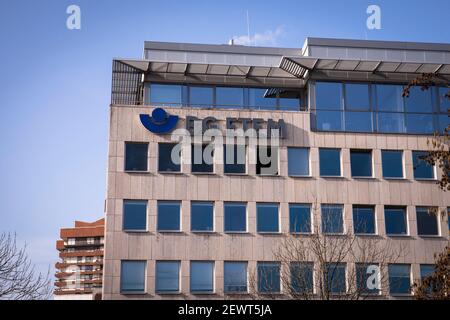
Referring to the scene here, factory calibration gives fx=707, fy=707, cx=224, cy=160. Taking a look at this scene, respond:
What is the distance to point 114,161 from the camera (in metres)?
38.8

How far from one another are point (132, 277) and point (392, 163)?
638 inches

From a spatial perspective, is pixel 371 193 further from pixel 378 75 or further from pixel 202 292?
pixel 202 292

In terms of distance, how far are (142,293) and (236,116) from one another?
36.5 ft

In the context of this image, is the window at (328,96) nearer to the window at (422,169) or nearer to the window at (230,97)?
the window at (230,97)

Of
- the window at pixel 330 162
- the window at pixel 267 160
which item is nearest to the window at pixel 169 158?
the window at pixel 267 160

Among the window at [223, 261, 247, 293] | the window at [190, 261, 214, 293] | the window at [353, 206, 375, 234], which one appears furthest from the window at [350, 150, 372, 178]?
the window at [190, 261, 214, 293]

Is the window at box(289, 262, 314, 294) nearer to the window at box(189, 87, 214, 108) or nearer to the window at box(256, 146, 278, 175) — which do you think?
the window at box(256, 146, 278, 175)

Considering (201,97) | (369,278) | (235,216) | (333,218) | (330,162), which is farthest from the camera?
(201,97)

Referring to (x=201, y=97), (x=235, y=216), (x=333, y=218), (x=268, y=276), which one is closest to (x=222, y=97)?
(x=201, y=97)

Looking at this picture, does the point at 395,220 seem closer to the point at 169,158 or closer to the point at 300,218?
the point at 300,218

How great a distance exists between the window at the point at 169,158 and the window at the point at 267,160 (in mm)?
4512

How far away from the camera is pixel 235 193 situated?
128ft

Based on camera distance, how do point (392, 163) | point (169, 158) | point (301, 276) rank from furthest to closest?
point (392, 163), point (169, 158), point (301, 276)
